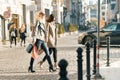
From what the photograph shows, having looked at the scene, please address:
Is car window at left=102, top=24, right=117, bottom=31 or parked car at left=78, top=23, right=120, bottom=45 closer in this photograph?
parked car at left=78, top=23, right=120, bottom=45

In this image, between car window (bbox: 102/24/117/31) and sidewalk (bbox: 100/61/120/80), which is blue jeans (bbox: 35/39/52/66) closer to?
sidewalk (bbox: 100/61/120/80)

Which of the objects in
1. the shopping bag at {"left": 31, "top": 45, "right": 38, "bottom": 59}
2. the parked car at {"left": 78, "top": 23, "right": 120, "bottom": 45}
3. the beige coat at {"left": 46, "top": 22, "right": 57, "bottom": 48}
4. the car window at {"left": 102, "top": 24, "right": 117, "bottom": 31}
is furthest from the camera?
the car window at {"left": 102, "top": 24, "right": 117, "bottom": 31}

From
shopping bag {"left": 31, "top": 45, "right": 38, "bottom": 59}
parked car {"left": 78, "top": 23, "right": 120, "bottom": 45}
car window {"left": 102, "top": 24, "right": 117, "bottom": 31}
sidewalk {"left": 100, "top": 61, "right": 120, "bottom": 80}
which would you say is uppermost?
car window {"left": 102, "top": 24, "right": 117, "bottom": 31}

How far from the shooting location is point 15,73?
14.5 meters

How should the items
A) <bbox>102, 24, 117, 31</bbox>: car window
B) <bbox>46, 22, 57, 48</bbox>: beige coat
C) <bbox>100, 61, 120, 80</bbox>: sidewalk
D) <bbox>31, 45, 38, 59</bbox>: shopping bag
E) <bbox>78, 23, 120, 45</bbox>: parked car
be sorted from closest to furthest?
1. <bbox>100, 61, 120, 80</bbox>: sidewalk
2. <bbox>31, 45, 38, 59</bbox>: shopping bag
3. <bbox>46, 22, 57, 48</bbox>: beige coat
4. <bbox>78, 23, 120, 45</bbox>: parked car
5. <bbox>102, 24, 117, 31</bbox>: car window

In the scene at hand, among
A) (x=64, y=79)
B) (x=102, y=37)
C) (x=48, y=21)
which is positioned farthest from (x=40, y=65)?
(x=102, y=37)

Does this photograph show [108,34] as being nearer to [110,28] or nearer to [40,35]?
[110,28]

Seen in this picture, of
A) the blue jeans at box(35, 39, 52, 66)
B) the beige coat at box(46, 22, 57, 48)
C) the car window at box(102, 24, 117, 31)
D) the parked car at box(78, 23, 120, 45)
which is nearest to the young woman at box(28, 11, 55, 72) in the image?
the blue jeans at box(35, 39, 52, 66)

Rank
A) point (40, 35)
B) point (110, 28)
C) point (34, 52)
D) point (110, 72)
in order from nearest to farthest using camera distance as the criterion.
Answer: point (110, 72), point (34, 52), point (40, 35), point (110, 28)

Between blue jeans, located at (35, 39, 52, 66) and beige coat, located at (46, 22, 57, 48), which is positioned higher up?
beige coat, located at (46, 22, 57, 48)

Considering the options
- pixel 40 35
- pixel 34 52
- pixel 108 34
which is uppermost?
pixel 40 35

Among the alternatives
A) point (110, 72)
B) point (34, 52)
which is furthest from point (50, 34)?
point (110, 72)

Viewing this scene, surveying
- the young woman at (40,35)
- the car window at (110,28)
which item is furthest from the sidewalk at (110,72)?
the car window at (110,28)

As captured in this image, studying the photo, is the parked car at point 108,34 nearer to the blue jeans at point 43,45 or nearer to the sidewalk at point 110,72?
the sidewalk at point 110,72
